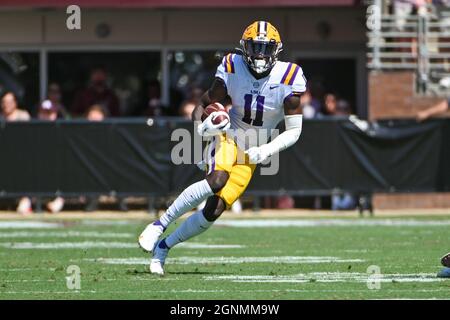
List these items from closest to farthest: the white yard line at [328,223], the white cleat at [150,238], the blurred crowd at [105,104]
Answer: the white cleat at [150,238]
the white yard line at [328,223]
the blurred crowd at [105,104]

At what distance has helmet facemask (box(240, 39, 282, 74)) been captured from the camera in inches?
378

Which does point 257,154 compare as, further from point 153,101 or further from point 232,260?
point 153,101

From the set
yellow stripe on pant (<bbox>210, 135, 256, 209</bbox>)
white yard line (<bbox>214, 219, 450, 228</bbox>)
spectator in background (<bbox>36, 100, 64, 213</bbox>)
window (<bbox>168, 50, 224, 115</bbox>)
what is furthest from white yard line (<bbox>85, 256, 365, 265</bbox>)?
window (<bbox>168, 50, 224, 115</bbox>)

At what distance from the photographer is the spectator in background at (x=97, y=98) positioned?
19.7 metres

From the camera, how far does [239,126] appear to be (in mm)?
9961

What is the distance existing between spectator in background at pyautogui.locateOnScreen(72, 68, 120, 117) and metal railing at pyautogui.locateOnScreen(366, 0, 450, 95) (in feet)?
14.0

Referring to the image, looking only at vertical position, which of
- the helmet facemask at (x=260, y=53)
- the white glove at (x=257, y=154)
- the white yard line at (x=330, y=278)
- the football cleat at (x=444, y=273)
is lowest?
the white yard line at (x=330, y=278)

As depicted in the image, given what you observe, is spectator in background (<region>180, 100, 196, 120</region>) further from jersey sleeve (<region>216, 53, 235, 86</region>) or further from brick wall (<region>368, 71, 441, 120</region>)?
jersey sleeve (<region>216, 53, 235, 86</region>)

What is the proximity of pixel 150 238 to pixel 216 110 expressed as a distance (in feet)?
3.73

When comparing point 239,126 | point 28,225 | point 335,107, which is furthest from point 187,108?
point 239,126

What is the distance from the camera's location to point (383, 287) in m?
8.43

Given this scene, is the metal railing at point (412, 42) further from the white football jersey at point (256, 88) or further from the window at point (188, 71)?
the white football jersey at point (256, 88)

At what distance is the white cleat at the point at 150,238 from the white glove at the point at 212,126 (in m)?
0.85

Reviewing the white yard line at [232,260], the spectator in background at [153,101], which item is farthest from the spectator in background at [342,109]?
the white yard line at [232,260]
